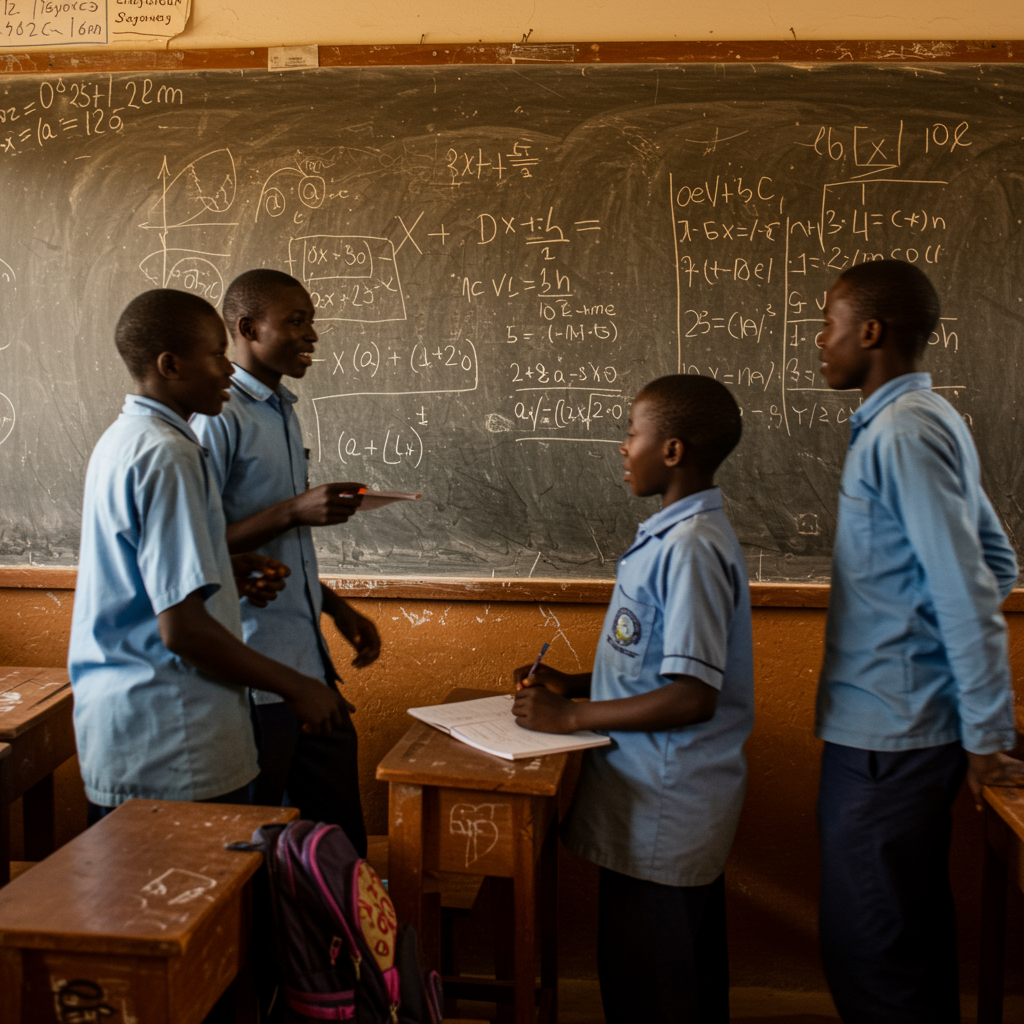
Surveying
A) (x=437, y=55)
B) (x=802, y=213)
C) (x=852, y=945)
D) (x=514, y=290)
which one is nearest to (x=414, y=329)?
(x=514, y=290)

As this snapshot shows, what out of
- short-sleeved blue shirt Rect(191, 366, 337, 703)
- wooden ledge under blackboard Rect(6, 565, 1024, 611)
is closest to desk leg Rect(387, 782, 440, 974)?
short-sleeved blue shirt Rect(191, 366, 337, 703)

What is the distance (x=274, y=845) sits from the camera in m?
1.40

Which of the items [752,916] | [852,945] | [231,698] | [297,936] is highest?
[231,698]

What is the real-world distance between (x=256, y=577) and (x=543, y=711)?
0.65 meters

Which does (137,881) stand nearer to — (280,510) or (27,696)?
(280,510)

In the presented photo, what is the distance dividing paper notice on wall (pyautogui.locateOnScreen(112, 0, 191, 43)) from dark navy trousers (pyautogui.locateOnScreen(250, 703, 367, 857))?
207cm

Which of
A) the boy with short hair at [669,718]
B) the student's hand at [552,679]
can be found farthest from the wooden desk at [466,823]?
the student's hand at [552,679]

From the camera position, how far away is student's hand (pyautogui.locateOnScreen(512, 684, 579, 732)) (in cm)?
176

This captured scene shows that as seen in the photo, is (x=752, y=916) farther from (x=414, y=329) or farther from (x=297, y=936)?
(x=414, y=329)

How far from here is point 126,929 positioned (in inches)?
44.9

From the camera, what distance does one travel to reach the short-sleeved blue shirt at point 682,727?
1.62 meters

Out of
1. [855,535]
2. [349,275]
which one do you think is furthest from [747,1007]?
[349,275]

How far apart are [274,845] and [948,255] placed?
2.35 meters

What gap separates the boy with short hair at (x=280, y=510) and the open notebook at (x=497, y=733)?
10.9 inches
